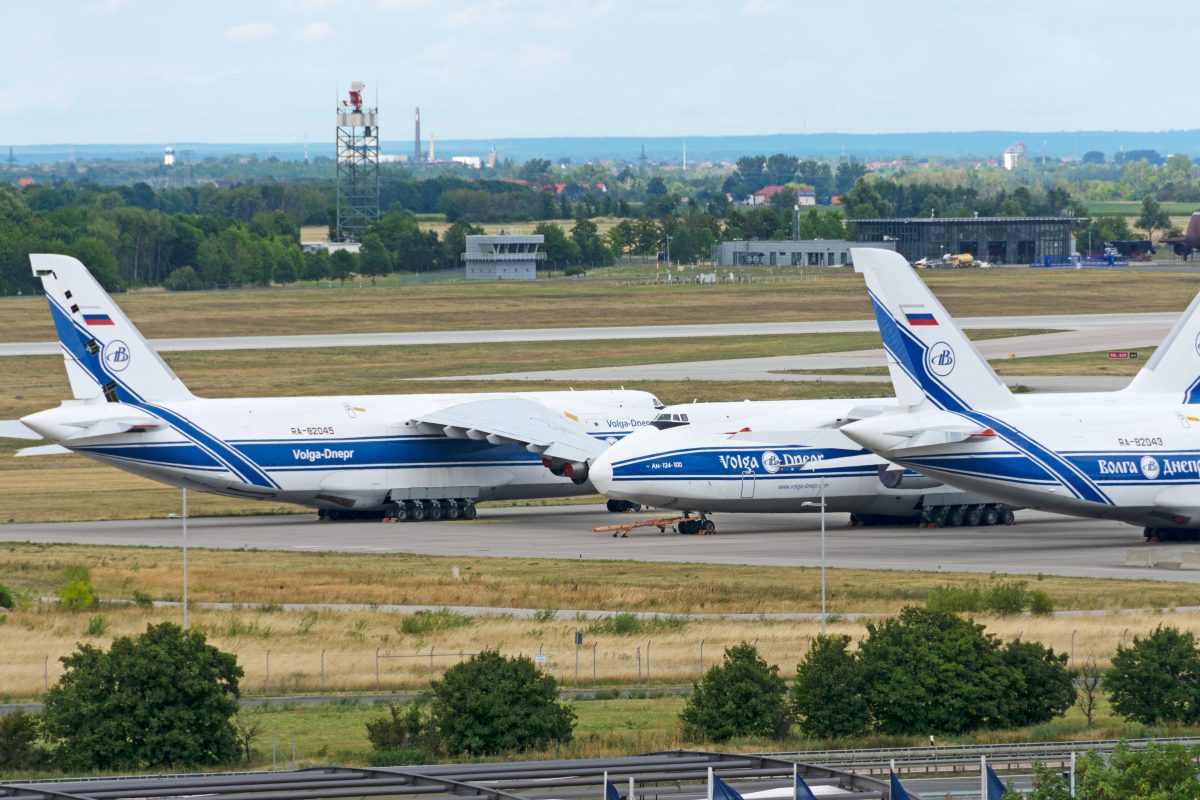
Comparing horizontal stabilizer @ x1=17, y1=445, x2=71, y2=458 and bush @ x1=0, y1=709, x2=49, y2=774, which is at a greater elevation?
bush @ x1=0, y1=709, x2=49, y2=774

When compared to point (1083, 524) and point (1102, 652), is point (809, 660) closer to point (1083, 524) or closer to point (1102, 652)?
point (1102, 652)

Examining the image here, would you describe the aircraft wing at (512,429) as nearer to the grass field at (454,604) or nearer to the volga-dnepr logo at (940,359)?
the grass field at (454,604)

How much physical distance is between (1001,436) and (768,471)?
10583 mm

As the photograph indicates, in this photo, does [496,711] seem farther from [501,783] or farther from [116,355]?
[116,355]

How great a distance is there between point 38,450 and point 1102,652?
7194 centimetres

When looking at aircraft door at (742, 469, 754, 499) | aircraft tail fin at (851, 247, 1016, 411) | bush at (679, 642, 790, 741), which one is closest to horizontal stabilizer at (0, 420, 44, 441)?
aircraft door at (742, 469, 754, 499)

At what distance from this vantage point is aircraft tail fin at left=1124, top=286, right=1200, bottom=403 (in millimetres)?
80812

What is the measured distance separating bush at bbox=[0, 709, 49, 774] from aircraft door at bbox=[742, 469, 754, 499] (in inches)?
1704

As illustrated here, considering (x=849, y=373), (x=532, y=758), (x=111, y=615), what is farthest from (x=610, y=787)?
(x=849, y=373)

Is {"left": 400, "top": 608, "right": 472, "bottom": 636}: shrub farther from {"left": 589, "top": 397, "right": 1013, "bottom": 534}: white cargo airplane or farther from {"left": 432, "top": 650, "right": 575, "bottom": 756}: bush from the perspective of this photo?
{"left": 589, "top": 397, "right": 1013, "bottom": 534}: white cargo airplane

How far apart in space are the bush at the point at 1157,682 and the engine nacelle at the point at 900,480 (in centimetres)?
3568

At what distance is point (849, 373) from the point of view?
140 meters

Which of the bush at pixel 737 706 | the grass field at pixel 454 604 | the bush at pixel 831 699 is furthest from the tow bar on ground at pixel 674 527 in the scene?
the bush at pixel 737 706

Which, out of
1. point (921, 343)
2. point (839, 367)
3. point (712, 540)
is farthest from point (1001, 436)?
point (839, 367)
